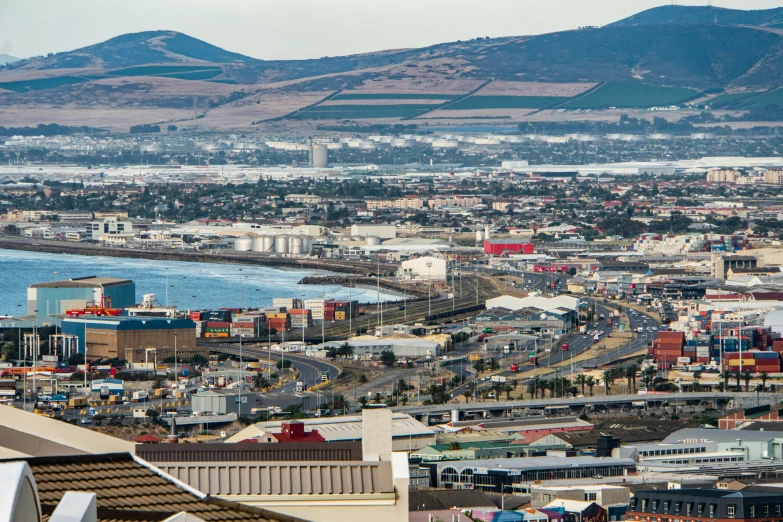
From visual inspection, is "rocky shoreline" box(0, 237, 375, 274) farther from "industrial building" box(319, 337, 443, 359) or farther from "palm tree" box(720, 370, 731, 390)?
"palm tree" box(720, 370, 731, 390)

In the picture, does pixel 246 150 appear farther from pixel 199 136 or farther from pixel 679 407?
pixel 679 407

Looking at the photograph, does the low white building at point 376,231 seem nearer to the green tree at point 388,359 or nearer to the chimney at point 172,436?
the green tree at point 388,359

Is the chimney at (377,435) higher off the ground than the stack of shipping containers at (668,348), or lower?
higher

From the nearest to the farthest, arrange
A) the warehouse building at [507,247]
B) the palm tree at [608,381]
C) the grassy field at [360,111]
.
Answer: the palm tree at [608,381] < the warehouse building at [507,247] < the grassy field at [360,111]

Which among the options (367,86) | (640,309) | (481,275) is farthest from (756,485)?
(367,86)

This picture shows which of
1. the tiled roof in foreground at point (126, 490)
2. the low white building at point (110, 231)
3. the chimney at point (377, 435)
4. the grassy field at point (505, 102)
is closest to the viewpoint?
the tiled roof in foreground at point (126, 490)

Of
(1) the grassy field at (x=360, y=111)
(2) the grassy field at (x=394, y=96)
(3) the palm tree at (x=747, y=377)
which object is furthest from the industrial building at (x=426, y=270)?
(2) the grassy field at (x=394, y=96)

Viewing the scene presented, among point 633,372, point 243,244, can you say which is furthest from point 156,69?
point 633,372
